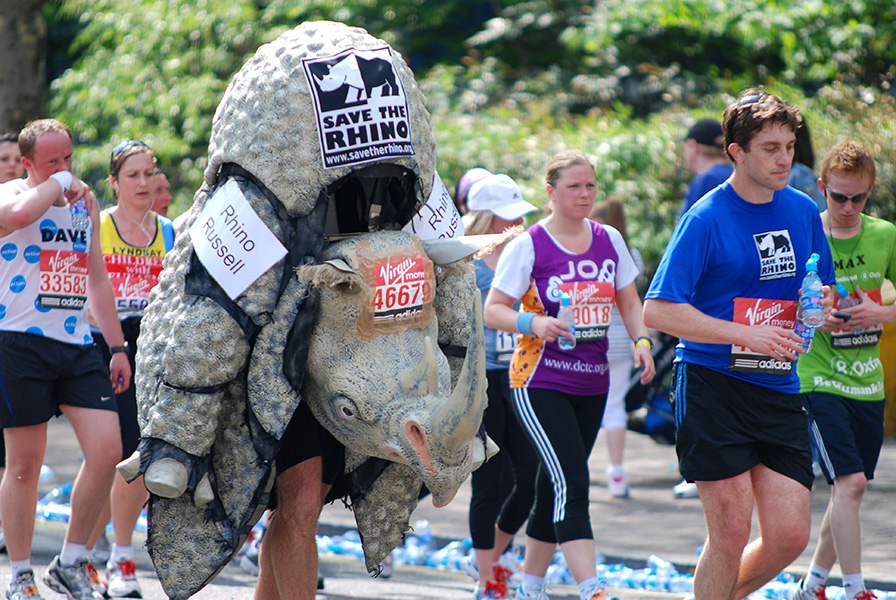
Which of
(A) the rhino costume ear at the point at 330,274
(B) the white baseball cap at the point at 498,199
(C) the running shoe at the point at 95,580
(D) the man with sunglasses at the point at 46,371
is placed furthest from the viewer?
(B) the white baseball cap at the point at 498,199

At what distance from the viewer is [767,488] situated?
4.72 metres

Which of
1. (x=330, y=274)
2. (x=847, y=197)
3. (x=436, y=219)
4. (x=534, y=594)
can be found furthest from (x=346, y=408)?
(x=847, y=197)

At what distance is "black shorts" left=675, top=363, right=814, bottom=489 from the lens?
4703mm

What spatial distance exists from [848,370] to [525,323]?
1.65m

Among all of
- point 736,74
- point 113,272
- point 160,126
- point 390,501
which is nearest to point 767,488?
point 390,501

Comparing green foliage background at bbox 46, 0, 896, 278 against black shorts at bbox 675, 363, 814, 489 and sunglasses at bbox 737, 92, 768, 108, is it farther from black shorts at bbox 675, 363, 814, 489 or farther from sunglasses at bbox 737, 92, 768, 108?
black shorts at bbox 675, 363, 814, 489

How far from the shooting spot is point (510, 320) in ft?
19.2

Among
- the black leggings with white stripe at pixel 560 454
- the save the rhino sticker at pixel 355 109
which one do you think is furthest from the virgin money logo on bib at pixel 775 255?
the save the rhino sticker at pixel 355 109

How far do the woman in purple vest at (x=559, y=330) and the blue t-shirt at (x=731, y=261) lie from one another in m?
0.97

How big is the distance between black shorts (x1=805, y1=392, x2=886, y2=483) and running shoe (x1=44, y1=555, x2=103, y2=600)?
3732 millimetres

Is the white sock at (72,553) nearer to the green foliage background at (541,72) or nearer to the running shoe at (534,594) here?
the running shoe at (534,594)

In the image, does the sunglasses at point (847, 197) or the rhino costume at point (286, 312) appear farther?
the sunglasses at point (847, 197)

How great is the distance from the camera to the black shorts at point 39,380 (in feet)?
19.0

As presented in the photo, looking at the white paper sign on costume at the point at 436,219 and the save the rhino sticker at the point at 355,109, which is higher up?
the save the rhino sticker at the point at 355,109
